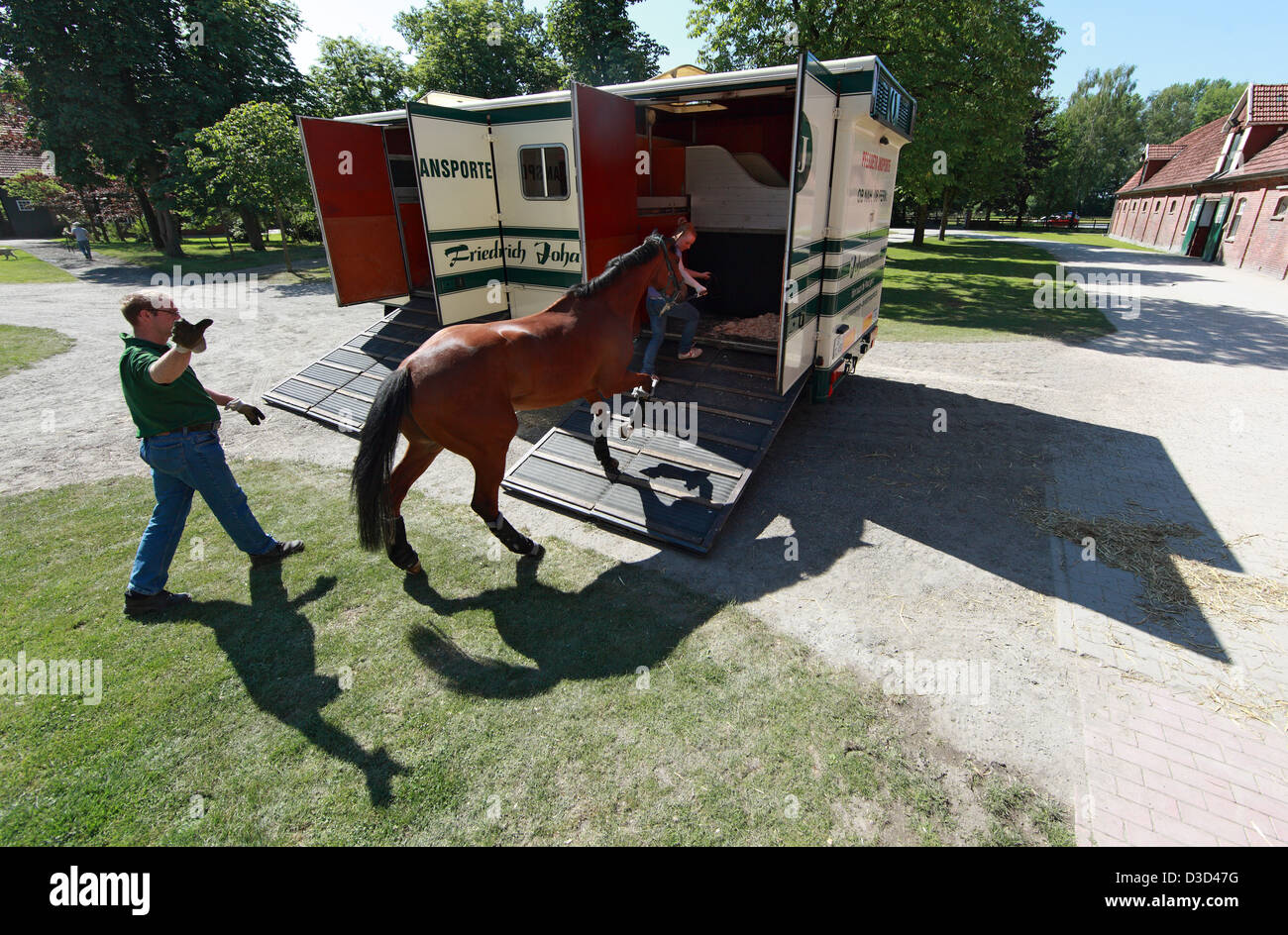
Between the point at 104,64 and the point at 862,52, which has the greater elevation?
the point at 104,64

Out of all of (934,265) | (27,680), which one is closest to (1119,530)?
(27,680)

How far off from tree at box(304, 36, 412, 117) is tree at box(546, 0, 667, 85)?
8.32m

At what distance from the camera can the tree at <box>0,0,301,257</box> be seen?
66.0 feet

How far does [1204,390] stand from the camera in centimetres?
909

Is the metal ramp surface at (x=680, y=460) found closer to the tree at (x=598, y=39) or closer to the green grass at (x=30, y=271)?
the green grass at (x=30, y=271)

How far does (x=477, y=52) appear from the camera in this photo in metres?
29.4

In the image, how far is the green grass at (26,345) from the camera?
34.2 feet

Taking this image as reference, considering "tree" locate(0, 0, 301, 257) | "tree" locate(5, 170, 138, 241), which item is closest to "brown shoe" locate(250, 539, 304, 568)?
"tree" locate(0, 0, 301, 257)

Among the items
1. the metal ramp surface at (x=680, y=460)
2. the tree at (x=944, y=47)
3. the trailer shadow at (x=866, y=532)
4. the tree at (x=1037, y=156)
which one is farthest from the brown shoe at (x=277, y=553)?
the tree at (x=1037, y=156)

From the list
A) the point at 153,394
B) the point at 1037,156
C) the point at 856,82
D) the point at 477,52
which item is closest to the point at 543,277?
the point at 856,82

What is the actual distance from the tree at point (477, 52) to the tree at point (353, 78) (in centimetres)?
117

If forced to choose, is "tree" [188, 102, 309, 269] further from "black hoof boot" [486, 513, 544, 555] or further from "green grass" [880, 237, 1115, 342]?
"black hoof boot" [486, 513, 544, 555]

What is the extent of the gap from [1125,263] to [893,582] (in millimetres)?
31377
